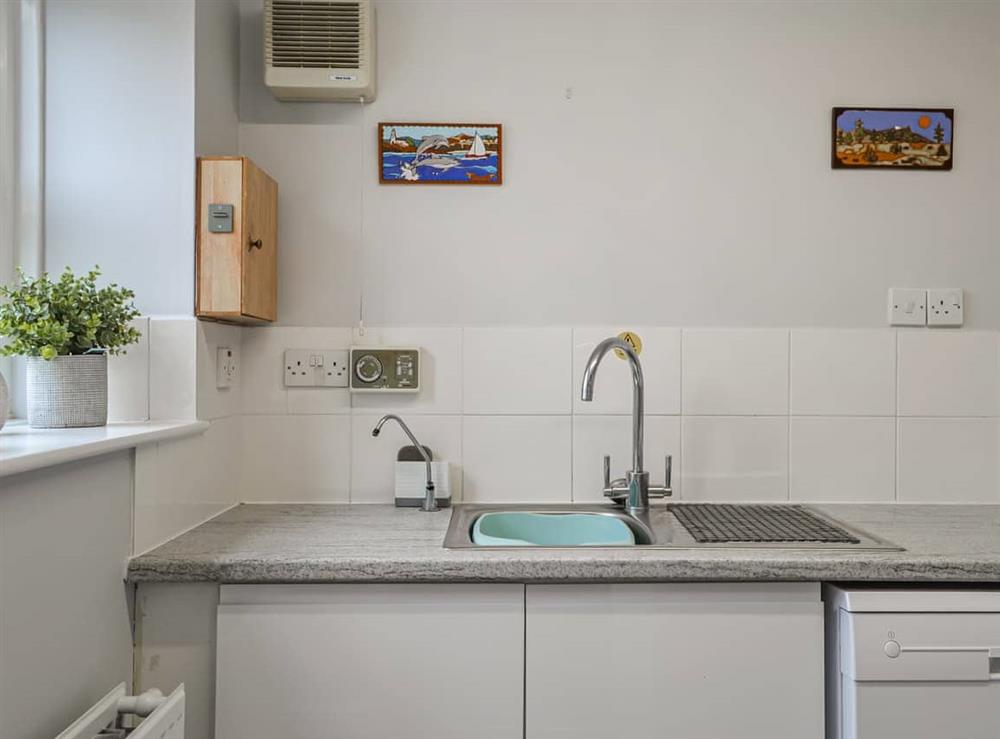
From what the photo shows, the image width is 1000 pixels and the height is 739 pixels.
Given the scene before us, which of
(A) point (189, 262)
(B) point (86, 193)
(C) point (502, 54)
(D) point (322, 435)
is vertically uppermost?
(C) point (502, 54)

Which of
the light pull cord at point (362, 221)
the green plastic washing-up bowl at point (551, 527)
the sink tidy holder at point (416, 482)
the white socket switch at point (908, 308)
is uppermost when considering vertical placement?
the light pull cord at point (362, 221)

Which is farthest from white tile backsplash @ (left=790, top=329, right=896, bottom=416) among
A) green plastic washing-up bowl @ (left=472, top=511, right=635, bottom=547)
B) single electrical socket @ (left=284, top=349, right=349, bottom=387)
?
single electrical socket @ (left=284, top=349, right=349, bottom=387)

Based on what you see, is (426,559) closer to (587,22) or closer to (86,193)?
(86,193)

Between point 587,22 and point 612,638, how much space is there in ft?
5.09

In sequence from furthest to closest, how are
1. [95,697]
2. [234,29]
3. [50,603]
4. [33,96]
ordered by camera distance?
[234,29], [33,96], [95,697], [50,603]

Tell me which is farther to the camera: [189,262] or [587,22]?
[587,22]

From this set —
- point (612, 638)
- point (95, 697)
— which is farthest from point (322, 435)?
point (612, 638)

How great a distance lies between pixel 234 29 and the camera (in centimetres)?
174

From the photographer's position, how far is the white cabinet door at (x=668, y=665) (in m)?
1.24

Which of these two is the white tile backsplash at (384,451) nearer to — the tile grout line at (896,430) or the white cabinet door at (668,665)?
the white cabinet door at (668,665)

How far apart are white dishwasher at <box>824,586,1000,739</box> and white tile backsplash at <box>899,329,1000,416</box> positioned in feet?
2.44

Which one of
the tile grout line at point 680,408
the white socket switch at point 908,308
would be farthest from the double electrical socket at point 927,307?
the tile grout line at point 680,408

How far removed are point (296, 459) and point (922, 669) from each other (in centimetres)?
146

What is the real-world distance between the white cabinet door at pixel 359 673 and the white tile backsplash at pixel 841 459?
3.30 feet
